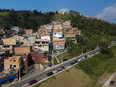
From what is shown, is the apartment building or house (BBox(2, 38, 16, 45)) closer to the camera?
the apartment building

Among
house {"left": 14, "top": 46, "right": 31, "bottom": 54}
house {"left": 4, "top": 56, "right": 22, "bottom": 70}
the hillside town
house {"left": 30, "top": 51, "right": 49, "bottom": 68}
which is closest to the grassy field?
the hillside town

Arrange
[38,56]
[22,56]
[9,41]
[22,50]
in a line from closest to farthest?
[22,56], [38,56], [22,50], [9,41]

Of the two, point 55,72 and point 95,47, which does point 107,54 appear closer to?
point 95,47

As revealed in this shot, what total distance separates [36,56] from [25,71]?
5520 mm

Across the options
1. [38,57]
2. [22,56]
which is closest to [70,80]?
[38,57]

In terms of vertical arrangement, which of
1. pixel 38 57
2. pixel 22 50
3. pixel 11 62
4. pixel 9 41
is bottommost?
pixel 11 62

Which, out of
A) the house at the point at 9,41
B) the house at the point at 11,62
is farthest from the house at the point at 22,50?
the house at the point at 11,62

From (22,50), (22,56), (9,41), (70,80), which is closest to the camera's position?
(70,80)

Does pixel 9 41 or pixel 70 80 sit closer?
pixel 70 80

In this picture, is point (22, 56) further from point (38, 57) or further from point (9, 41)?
point (9, 41)

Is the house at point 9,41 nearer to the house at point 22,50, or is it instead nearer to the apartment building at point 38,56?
the house at point 22,50

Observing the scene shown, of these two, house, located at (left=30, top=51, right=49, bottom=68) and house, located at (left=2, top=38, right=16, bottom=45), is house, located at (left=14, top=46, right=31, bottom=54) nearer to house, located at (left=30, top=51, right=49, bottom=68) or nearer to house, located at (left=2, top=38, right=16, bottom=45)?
house, located at (left=30, top=51, right=49, bottom=68)

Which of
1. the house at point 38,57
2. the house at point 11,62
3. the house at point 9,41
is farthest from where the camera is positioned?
the house at point 9,41

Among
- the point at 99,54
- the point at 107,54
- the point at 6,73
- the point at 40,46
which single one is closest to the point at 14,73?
the point at 6,73
